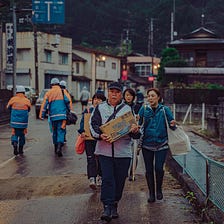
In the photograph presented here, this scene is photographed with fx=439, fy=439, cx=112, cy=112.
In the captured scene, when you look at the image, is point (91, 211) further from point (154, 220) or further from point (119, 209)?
point (154, 220)

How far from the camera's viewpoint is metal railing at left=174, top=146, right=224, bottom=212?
5230mm

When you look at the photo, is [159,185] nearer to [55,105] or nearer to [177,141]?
[177,141]

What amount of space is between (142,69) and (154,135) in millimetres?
70496

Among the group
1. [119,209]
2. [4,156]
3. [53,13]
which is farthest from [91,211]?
[53,13]

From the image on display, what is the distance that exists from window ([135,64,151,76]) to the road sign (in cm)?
5356

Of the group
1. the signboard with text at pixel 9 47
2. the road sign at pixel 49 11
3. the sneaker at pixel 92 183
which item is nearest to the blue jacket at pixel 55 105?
the sneaker at pixel 92 183

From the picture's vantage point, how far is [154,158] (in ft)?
20.7

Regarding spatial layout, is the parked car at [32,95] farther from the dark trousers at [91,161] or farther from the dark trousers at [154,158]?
the dark trousers at [154,158]

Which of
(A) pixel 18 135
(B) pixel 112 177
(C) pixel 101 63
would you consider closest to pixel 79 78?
(C) pixel 101 63

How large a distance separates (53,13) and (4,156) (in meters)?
12.3

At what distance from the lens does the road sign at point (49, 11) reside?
2138cm

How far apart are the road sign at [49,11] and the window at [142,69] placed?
53.6 meters

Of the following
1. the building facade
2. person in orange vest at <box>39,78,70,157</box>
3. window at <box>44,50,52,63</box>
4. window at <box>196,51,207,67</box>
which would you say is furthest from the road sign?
window at <box>44,50,52,63</box>

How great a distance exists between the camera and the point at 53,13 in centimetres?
2161
